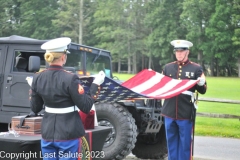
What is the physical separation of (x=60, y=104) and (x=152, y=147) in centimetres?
399

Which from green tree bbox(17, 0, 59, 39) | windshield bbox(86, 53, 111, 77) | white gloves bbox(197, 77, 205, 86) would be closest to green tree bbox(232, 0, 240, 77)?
green tree bbox(17, 0, 59, 39)

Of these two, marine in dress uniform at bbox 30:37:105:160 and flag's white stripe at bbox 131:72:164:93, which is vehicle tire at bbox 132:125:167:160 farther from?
marine in dress uniform at bbox 30:37:105:160

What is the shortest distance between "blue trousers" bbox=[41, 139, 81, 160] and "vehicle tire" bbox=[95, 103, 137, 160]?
262 cm

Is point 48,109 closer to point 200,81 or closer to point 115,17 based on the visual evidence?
point 200,81

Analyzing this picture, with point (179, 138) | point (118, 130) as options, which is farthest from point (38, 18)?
point (179, 138)

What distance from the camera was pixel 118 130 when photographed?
22.1 feet

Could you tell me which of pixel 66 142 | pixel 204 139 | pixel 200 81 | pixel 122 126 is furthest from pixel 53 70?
Answer: pixel 204 139

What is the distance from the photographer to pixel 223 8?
59.9 metres

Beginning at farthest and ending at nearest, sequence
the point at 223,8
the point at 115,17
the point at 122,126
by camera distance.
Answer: the point at 115,17 → the point at 223,8 → the point at 122,126

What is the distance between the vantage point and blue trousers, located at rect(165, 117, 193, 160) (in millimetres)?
5535

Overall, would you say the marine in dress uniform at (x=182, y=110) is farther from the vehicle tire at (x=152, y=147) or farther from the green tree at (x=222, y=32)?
the green tree at (x=222, y=32)

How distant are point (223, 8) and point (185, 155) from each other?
2241 inches

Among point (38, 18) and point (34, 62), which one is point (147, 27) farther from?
point (34, 62)

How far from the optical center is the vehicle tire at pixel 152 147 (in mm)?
7609
